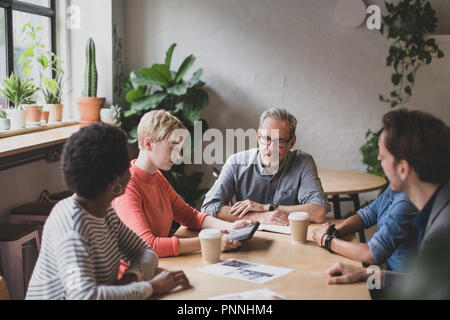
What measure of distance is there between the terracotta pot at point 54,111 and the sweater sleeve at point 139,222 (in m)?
2.27

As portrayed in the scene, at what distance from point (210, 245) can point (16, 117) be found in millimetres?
2236

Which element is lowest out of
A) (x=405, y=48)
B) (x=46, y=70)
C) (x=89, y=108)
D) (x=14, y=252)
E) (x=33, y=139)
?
(x=14, y=252)

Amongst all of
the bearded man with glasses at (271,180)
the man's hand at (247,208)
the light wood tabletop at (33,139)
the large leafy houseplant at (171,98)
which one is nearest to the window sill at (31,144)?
the light wood tabletop at (33,139)

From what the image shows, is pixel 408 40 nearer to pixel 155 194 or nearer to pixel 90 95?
pixel 90 95

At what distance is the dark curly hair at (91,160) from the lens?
4.25 feet

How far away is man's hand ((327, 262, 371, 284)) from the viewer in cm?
152

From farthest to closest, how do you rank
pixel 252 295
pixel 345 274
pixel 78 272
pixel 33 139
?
pixel 33 139 < pixel 345 274 < pixel 252 295 < pixel 78 272

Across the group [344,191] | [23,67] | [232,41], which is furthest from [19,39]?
[344,191]

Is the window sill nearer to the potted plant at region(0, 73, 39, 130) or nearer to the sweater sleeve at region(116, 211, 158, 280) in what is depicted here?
the potted plant at region(0, 73, 39, 130)

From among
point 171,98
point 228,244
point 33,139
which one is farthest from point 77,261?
point 171,98

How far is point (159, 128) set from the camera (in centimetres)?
198

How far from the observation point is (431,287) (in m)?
0.97

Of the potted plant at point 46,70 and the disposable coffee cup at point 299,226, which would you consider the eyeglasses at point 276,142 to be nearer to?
the disposable coffee cup at point 299,226

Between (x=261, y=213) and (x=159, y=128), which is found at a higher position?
(x=159, y=128)
